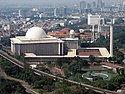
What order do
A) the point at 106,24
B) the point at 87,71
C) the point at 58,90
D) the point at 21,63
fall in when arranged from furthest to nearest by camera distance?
the point at 106,24, the point at 21,63, the point at 87,71, the point at 58,90

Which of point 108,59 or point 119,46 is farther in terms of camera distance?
point 119,46

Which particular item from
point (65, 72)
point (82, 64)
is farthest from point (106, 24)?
point (65, 72)

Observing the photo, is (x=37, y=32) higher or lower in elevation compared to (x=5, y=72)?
higher

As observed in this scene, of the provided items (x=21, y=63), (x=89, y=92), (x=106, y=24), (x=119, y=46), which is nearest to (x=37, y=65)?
(x=21, y=63)

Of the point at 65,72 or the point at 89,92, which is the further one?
the point at 65,72

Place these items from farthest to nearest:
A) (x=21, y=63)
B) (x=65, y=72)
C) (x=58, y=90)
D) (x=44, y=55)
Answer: (x=44, y=55)
(x=21, y=63)
(x=65, y=72)
(x=58, y=90)

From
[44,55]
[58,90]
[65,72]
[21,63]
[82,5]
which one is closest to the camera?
[58,90]

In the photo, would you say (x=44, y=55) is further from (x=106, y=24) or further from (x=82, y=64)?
(x=106, y=24)

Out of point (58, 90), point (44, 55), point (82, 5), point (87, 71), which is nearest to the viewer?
point (58, 90)

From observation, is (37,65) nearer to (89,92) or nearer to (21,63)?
(21,63)
